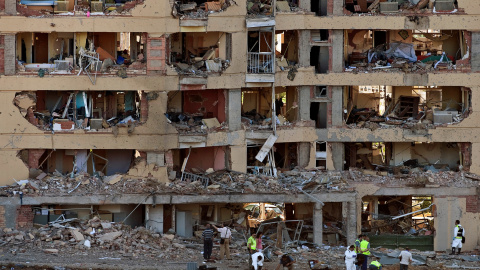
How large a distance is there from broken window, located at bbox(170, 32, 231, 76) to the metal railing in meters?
1.30

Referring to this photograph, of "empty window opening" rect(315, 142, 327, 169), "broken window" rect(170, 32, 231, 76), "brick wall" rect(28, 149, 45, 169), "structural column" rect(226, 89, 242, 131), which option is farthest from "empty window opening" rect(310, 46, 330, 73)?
"brick wall" rect(28, 149, 45, 169)

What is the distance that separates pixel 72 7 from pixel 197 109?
28.0ft

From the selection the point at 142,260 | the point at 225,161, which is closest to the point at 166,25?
the point at 225,161

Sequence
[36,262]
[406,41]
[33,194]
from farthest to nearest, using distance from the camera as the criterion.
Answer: [406,41] → [33,194] → [36,262]

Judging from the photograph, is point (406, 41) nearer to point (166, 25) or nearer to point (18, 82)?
point (166, 25)

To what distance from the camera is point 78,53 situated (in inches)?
2598

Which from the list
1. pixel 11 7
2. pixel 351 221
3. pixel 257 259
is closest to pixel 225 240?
pixel 257 259

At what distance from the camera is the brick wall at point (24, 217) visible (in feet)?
208

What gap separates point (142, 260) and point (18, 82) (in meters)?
11.6

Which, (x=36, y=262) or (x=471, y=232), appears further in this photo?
(x=471, y=232)

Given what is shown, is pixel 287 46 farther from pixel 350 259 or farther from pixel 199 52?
pixel 350 259

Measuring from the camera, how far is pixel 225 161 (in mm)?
67125

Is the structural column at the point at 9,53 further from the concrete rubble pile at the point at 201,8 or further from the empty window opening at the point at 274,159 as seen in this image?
the empty window opening at the point at 274,159

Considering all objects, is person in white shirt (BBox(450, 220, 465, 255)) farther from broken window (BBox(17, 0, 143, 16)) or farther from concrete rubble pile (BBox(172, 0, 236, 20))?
broken window (BBox(17, 0, 143, 16))
